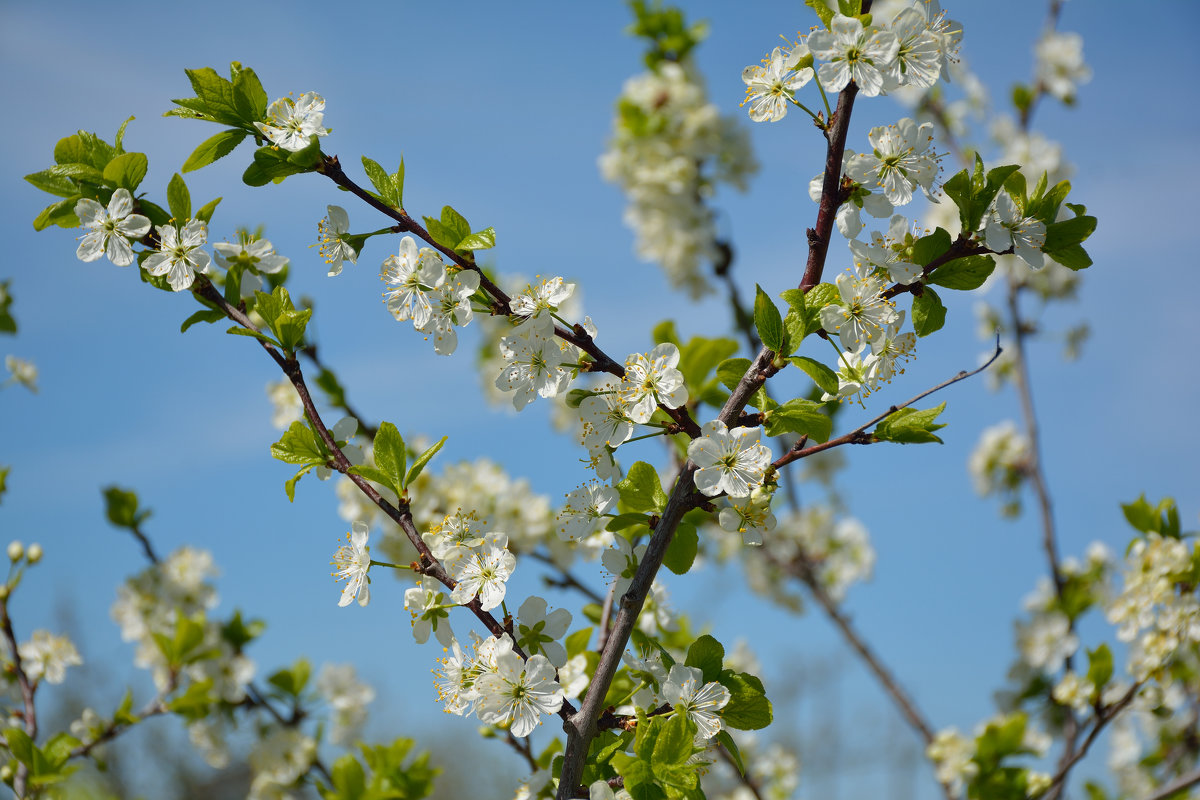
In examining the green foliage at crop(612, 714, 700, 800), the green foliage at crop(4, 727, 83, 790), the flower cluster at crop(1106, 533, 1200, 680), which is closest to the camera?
the green foliage at crop(612, 714, 700, 800)

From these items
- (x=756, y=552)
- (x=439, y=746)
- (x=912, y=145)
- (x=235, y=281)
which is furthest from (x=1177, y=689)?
(x=439, y=746)

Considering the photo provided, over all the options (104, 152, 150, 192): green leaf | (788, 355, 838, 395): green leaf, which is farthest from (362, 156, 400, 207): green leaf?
(788, 355, 838, 395): green leaf

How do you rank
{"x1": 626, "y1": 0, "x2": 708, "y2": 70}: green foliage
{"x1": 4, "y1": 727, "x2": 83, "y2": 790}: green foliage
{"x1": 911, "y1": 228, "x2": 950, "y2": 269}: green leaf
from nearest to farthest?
{"x1": 911, "y1": 228, "x2": 950, "y2": 269}: green leaf, {"x1": 4, "y1": 727, "x2": 83, "y2": 790}: green foliage, {"x1": 626, "y1": 0, "x2": 708, "y2": 70}: green foliage

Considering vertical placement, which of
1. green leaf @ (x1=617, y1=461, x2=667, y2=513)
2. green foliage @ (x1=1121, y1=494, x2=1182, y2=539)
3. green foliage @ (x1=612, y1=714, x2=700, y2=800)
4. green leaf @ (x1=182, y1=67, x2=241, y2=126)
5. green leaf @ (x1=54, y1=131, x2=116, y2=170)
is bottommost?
green foliage @ (x1=612, y1=714, x2=700, y2=800)

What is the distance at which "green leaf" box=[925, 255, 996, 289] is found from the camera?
1.27 metres

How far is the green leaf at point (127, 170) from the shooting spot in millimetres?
1466

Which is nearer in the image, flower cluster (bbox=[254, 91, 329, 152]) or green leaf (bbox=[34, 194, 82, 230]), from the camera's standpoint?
flower cluster (bbox=[254, 91, 329, 152])

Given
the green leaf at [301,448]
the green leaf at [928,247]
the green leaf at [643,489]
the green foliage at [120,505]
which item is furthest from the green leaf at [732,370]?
the green foliage at [120,505]

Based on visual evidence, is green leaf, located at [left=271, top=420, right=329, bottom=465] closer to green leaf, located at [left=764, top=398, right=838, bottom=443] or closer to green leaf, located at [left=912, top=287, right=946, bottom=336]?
Result: green leaf, located at [left=764, top=398, right=838, bottom=443]

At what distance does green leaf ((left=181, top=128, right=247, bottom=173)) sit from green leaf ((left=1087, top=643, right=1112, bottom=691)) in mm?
2939

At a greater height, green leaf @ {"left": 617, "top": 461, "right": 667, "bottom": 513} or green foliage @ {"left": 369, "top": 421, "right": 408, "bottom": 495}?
green foliage @ {"left": 369, "top": 421, "right": 408, "bottom": 495}

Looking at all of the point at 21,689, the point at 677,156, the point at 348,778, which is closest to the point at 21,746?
the point at 21,689

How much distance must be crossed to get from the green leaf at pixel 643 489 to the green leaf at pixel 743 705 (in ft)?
0.98

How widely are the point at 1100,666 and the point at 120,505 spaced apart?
3.62 metres
